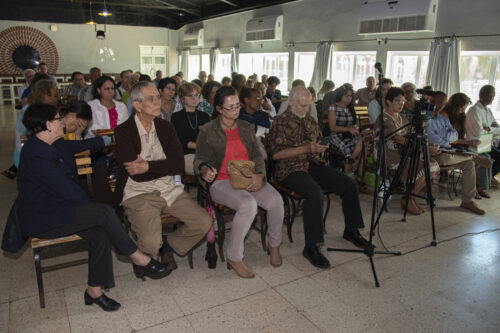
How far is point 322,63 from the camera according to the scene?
Answer: 864cm

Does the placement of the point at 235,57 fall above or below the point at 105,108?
above

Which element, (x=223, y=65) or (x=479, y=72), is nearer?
(x=479, y=72)

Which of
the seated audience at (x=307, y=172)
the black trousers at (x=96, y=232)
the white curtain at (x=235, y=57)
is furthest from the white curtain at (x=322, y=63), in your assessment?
the black trousers at (x=96, y=232)

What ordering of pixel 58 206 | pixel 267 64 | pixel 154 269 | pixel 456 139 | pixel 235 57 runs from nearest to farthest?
pixel 58 206 < pixel 154 269 < pixel 456 139 < pixel 267 64 < pixel 235 57

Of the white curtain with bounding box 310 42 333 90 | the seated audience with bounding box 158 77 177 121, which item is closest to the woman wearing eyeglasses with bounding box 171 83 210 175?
the seated audience with bounding box 158 77 177 121

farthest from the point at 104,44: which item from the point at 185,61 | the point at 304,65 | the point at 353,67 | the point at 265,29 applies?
the point at 353,67

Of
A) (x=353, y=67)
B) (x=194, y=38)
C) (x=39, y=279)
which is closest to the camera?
(x=39, y=279)

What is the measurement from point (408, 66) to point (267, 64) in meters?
4.71

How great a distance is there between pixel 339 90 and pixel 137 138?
8.54ft

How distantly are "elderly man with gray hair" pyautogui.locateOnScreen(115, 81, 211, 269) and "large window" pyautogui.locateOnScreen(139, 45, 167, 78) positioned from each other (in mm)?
14294

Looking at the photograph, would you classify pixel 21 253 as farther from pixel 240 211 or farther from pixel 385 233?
pixel 385 233

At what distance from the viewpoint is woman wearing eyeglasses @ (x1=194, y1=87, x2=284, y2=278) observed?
8.21ft

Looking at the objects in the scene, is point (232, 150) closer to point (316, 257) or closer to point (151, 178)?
point (151, 178)

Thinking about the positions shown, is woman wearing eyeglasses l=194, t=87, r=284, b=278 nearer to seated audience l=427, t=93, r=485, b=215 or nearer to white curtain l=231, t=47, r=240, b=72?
seated audience l=427, t=93, r=485, b=215
